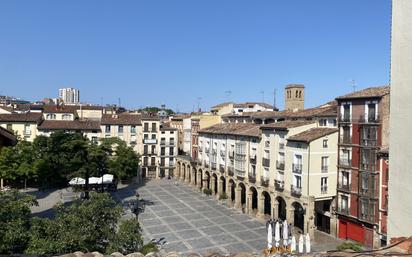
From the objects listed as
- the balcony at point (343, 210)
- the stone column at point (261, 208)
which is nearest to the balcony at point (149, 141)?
the stone column at point (261, 208)

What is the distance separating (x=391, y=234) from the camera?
337 inches

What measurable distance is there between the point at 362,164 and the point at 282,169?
8560 mm

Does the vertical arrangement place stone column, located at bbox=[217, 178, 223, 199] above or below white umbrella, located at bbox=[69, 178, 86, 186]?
below

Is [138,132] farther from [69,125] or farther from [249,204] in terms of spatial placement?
[249,204]

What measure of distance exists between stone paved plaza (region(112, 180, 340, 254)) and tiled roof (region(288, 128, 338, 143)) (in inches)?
385

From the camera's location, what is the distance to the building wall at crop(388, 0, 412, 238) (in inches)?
313

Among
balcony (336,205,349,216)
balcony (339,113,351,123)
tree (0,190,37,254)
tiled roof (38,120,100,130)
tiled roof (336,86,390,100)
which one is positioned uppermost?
tiled roof (336,86,390,100)

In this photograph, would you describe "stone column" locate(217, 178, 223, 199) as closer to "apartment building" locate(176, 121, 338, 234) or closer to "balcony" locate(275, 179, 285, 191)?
"apartment building" locate(176, 121, 338, 234)

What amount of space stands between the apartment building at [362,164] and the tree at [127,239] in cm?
2178

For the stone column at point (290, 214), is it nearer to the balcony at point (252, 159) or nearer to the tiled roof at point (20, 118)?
the balcony at point (252, 159)

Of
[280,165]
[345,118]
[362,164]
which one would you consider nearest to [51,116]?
[280,165]

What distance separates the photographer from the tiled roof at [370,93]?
109 feet

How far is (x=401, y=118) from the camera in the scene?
811cm

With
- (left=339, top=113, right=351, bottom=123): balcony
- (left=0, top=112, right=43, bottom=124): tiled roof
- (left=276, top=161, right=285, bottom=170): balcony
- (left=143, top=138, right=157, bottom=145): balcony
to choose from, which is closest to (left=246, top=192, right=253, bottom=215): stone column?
(left=276, top=161, right=285, bottom=170): balcony
